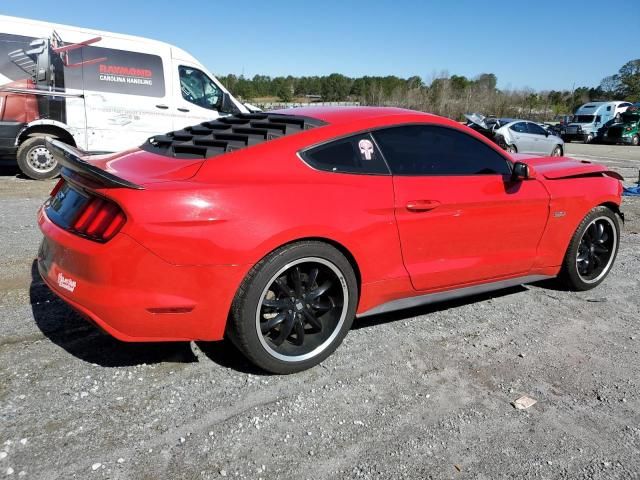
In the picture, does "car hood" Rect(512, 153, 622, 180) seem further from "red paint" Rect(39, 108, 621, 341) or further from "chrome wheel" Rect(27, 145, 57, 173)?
"chrome wheel" Rect(27, 145, 57, 173)

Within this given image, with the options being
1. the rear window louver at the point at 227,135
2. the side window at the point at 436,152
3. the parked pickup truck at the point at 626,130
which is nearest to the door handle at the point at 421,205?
the side window at the point at 436,152

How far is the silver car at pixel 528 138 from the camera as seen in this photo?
17938 mm

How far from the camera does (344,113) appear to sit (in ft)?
11.6

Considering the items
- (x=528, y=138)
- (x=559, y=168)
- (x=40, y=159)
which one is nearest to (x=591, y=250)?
(x=559, y=168)

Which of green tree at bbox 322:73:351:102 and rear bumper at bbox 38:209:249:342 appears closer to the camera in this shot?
rear bumper at bbox 38:209:249:342

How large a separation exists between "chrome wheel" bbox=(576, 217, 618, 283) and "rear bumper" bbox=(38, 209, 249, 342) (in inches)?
130

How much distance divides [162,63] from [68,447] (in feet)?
26.8

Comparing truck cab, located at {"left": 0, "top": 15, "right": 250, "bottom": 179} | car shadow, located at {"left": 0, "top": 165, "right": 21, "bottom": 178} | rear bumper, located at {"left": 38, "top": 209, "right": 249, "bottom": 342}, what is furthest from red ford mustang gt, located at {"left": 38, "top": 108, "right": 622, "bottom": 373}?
car shadow, located at {"left": 0, "top": 165, "right": 21, "bottom": 178}

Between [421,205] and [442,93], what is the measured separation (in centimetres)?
4772

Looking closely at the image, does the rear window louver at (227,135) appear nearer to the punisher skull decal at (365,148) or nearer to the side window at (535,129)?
the punisher skull decal at (365,148)

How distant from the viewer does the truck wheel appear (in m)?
8.63

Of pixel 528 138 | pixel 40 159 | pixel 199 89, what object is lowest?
pixel 40 159

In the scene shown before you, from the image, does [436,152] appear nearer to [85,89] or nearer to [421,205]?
[421,205]

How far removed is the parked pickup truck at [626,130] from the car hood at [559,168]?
97.6 feet
